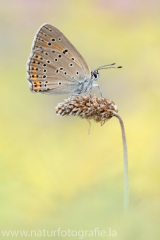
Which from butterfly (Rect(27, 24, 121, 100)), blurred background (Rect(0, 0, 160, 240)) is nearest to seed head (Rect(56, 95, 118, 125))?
blurred background (Rect(0, 0, 160, 240))

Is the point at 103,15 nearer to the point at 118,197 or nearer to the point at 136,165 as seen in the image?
the point at 136,165

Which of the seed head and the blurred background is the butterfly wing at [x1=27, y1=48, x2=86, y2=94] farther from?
the blurred background

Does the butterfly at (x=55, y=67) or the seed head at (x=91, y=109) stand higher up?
the butterfly at (x=55, y=67)

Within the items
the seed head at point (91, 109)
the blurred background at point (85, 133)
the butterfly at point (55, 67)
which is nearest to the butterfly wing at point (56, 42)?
the butterfly at point (55, 67)

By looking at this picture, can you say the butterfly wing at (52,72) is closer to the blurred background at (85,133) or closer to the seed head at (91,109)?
the seed head at (91,109)

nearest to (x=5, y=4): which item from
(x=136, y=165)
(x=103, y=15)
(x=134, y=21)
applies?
(x=103, y=15)

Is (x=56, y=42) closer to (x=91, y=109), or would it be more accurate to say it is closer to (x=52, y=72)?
(x=52, y=72)
